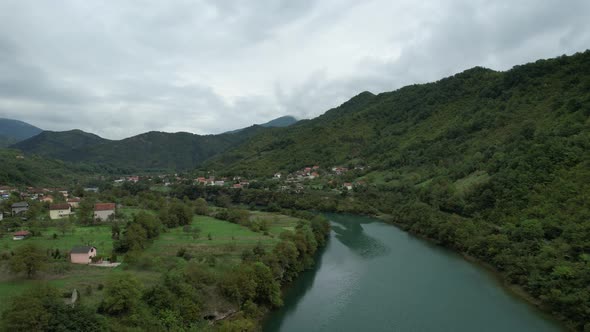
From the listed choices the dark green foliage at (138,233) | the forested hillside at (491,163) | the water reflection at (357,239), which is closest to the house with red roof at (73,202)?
the dark green foliage at (138,233)

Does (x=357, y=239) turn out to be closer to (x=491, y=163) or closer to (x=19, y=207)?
(x=491, y=163)

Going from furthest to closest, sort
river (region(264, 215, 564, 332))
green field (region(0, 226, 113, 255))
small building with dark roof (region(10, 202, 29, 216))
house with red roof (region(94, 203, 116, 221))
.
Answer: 1. small building with dark roof (region(10, 202, 29, 216))
2. house with red roof (region(94, 203, 116, 221))
3. green field (region(0, 226, 113, 255))
4. river (region(264, 215, 564, 332))

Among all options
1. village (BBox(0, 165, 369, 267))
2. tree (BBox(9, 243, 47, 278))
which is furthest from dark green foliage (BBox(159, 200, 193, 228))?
tree (BBox(9, 243, 47, 278))

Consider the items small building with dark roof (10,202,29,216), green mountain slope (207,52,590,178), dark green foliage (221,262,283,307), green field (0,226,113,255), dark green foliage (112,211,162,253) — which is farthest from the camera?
green mountain slope (207,52,590,178)

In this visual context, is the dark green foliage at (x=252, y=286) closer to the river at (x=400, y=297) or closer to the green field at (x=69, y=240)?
the river at (x=400, y=297)

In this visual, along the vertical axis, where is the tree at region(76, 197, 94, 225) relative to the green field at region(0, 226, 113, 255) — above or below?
above

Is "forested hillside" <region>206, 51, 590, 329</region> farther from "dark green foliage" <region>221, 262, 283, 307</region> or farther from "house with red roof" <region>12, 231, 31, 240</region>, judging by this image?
"house with red roof" <region>12, 231, 31, 240</region>

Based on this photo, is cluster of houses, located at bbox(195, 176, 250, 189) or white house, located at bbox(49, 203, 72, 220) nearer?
white house, located at bbox(49, 203, 72, 220)

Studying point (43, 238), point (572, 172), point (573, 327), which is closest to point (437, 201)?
point (572, 172)
